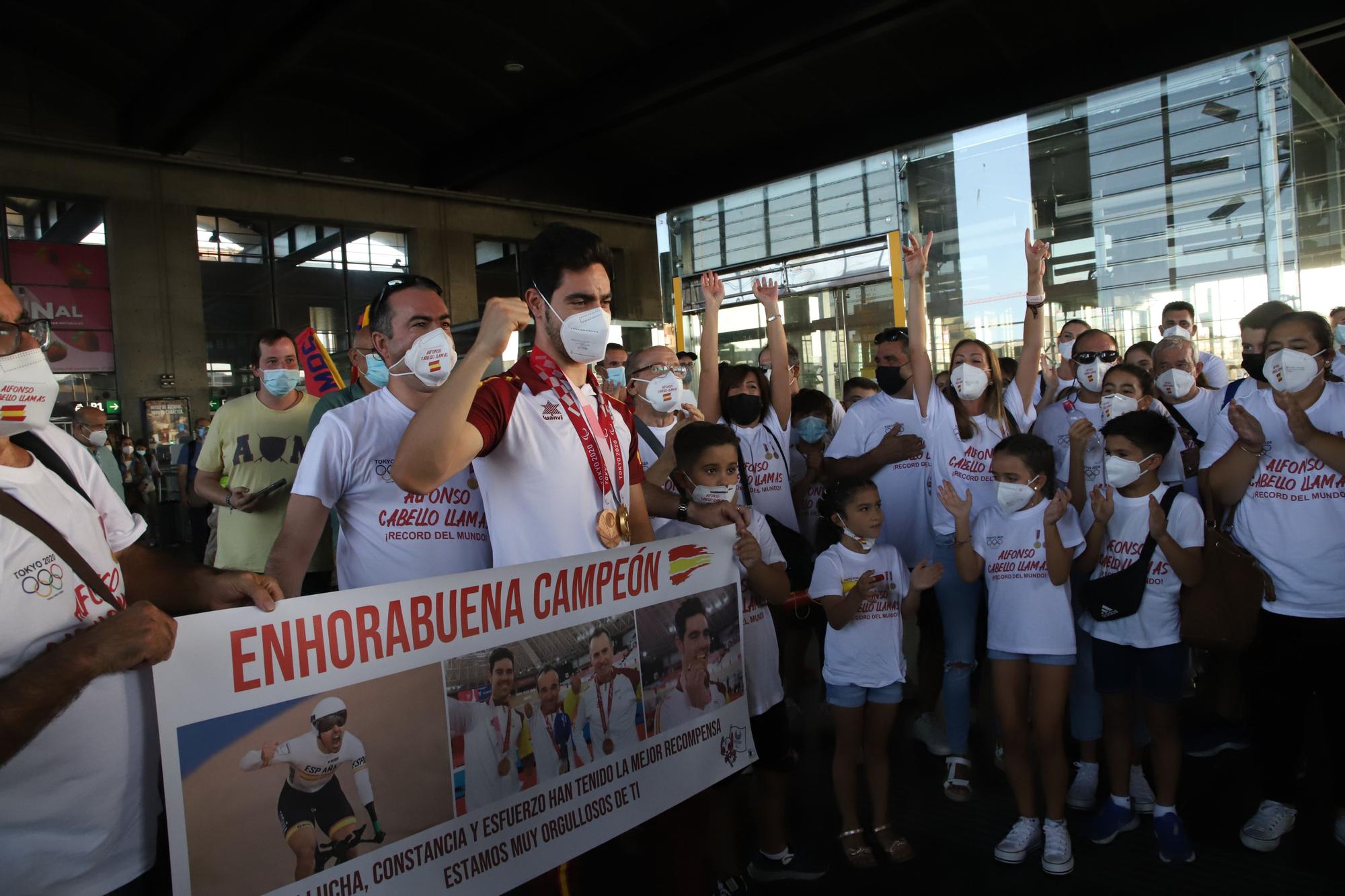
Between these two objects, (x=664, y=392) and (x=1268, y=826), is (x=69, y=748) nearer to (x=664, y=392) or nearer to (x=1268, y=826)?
(x=664, y=392)

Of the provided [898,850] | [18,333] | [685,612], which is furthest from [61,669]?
[898,850]

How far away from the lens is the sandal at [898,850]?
125 inches

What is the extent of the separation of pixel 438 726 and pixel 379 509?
77cm

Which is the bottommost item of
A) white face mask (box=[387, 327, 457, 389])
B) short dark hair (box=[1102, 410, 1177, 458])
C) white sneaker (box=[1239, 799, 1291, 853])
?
white sneaker (box=[1239, 799, 1291, 853])

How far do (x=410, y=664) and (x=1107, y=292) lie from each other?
31.5ft

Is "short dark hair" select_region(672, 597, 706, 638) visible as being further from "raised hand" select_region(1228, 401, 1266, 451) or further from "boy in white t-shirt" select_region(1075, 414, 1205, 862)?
"raised hand" select_region(1228, 401, 1266, 451)

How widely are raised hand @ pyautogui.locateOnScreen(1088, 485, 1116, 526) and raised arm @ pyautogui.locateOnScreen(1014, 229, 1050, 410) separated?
3.54ft

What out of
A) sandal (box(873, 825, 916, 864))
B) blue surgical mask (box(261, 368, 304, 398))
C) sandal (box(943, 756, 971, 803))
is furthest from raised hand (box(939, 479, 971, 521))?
blue surgical mask (box(261, 368, 304, 398))

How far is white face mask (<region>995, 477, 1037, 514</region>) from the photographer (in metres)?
3.31

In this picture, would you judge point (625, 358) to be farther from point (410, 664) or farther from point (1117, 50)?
point (1117, 50)

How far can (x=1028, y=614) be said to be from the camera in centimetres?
326

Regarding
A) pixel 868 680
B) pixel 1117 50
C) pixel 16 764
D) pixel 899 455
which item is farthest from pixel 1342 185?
pixel 16 764

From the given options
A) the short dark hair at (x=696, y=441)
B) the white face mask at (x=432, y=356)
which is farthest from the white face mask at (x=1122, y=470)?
the white face mask at (x=432, y=356)

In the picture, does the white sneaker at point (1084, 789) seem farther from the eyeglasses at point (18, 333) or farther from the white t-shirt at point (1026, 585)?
the eyeglasses at point (18, 333)
